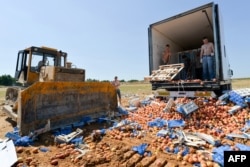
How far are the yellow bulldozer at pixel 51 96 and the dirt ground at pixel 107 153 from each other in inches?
20.2

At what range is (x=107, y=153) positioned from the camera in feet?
11.3

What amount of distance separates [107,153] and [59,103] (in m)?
2.30

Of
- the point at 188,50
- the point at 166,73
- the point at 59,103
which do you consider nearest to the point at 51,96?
the point at 59,103

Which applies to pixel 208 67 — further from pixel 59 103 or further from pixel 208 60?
pixel 59 103

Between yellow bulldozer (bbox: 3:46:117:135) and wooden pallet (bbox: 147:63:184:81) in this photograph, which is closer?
yellow bulldozer (bbox: 3:46:117:135)

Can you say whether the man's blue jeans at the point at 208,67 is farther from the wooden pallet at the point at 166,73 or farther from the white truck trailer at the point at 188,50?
the wooden pallet at the point at 166,73

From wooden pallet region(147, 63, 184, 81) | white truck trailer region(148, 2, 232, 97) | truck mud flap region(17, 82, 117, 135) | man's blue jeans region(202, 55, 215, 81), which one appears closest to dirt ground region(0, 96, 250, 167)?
truck mud flap region(17, 82, 117, 135)

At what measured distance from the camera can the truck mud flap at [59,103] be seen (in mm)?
4324

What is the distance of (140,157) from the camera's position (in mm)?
3279

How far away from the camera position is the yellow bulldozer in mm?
4417

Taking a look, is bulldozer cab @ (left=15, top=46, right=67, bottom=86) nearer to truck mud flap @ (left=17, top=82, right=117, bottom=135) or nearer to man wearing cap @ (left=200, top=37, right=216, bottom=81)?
truck mud flap @ (left=17, top=82, right=117, bottom=135)

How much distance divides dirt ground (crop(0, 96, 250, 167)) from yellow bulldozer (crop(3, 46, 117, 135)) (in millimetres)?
514

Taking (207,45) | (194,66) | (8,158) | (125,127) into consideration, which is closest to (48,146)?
(8,158)

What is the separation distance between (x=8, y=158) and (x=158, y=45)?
696 centimetres
